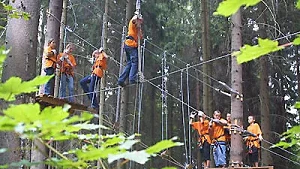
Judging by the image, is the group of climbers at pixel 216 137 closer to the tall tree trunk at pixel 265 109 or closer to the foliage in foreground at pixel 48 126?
the tall tree trunk at pixel 265 109

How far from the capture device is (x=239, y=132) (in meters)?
5.45

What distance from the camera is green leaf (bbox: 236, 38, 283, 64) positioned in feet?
2.94

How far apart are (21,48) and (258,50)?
261cm

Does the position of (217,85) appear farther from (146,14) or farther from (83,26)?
(83,26)

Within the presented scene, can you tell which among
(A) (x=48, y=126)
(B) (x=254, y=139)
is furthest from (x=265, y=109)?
(A) (x=48, y=126)

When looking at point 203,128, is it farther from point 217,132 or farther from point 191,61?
point 191,61

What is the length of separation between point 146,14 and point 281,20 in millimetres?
3658

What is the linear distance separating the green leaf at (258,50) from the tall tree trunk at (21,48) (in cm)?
241

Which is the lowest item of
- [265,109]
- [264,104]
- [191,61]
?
[265,109]

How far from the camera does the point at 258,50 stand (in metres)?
0.93

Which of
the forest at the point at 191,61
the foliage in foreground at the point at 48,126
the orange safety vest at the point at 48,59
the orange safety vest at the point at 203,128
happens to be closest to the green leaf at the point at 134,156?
the foliage in foreground at the point at 48,126

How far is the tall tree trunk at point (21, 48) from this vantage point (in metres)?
3.11

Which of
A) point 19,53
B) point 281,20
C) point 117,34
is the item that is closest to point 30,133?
point 19,53

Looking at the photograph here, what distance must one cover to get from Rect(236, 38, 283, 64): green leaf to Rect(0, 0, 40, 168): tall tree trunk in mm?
2415
